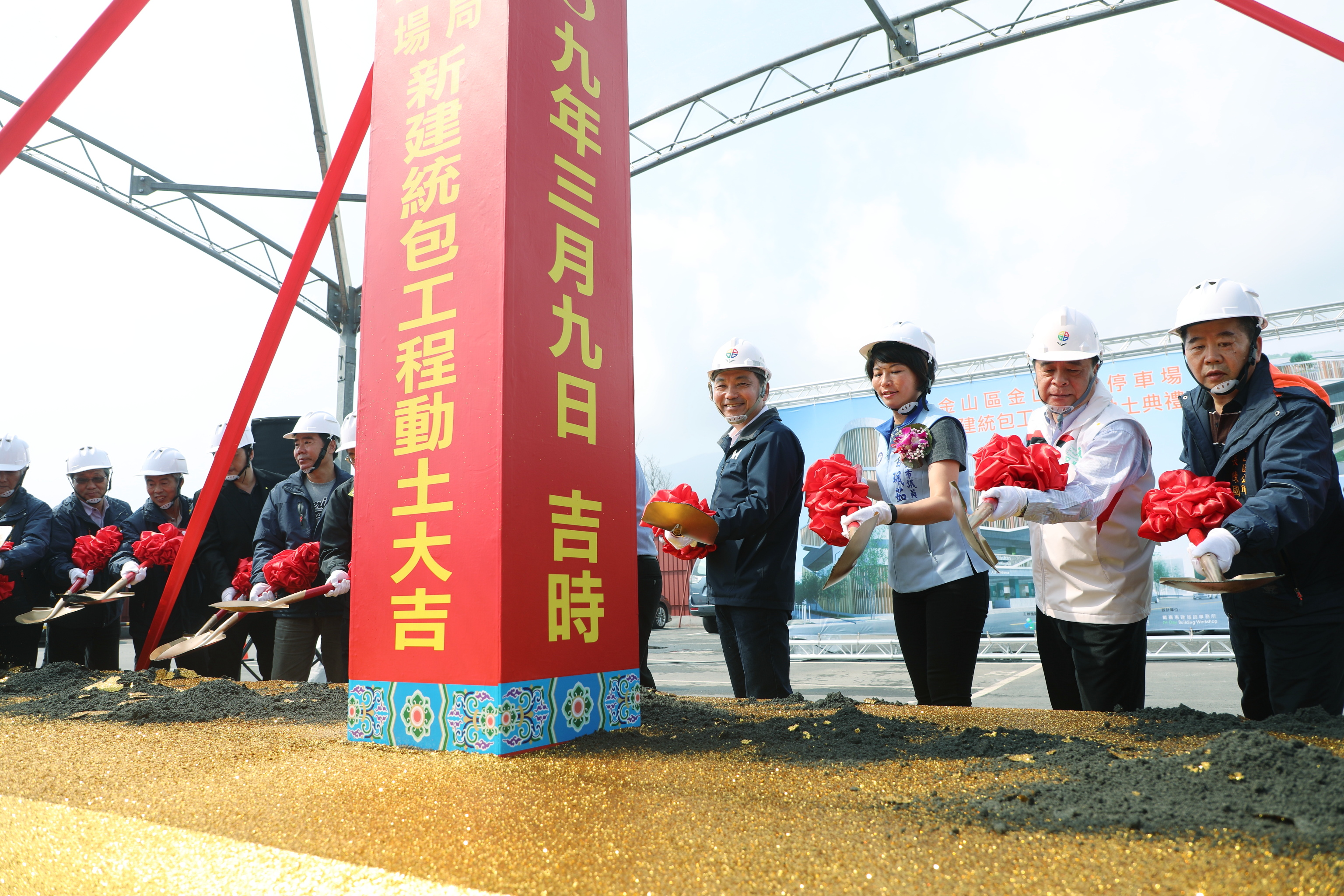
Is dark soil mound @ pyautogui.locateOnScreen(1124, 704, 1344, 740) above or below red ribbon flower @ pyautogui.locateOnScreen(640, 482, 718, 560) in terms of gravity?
below

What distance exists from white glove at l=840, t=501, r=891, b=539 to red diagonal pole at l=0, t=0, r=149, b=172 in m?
2.24

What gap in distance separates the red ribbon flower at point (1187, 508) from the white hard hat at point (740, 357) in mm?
1379

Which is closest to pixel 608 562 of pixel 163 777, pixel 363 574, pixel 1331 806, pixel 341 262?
pixel 363 574

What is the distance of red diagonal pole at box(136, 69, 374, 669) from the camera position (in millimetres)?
2459

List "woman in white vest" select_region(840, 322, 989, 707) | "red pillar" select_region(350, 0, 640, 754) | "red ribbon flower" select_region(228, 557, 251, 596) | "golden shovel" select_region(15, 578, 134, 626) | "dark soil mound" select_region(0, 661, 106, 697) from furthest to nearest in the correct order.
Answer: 1. "red ribbon flower" select_region(228, 557, 251, 596)
2. "golden shovel" select_region(15, 578, 134, 626)
3. "dark soil mound" select_region(0, 661, 106, 697)
4. "woman in white vest" select_region(840, 322, 989, 707)
5. "red pillar" select_region(350, 0, 640, 754)

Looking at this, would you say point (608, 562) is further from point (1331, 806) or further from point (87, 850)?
point (1331, 806)

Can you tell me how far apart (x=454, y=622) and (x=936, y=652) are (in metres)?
1.45

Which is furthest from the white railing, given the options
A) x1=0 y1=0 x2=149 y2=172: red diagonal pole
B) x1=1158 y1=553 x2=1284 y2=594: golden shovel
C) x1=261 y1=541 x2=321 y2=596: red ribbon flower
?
x1=0 y1=0 x2=149 y2=172: red diagonal pole

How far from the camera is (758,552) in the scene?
2480 mm

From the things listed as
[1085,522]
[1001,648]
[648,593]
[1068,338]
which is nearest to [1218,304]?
[1068,338]

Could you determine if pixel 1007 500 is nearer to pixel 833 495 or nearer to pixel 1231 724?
pixel 833 495

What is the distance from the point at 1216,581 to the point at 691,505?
4.45 ft

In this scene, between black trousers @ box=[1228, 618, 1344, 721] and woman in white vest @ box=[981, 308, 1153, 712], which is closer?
black trousers @ box=[1228, 618, 1344, 721]

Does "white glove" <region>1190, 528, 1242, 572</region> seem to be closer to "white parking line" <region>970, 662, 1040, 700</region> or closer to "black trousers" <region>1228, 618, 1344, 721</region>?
"black trousers" <region>1228, 618, 1344, 721</region>
